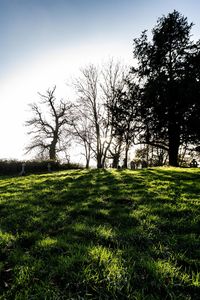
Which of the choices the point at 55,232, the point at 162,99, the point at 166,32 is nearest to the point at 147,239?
the point at 55,232

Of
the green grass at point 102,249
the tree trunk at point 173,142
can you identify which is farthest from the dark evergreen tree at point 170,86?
the green grass at point 102,249

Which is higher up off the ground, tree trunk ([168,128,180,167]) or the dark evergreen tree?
the dark evergreen tree

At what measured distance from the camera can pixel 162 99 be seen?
2270 centimetres

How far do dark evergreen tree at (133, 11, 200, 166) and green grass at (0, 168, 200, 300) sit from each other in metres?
15.4

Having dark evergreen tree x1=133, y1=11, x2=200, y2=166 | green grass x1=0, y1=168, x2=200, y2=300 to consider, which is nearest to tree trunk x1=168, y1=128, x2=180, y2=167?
dark evergreen tree x1=133, y1=11, x2=200, y2=166

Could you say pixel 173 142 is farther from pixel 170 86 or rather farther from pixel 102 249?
pixel 102 249

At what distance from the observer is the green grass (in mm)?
3242

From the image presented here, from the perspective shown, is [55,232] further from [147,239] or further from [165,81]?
[165,81]

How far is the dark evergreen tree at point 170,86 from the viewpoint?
2194 cm

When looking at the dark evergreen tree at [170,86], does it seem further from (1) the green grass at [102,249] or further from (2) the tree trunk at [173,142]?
(1) the green grass at [102,249]

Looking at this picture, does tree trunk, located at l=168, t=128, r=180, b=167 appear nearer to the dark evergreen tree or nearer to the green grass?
the dark evergreen tree

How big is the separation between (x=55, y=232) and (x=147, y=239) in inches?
84.2

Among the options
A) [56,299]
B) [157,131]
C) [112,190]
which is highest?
[157,131]

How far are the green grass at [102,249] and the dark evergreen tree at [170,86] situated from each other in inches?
Result: 607
